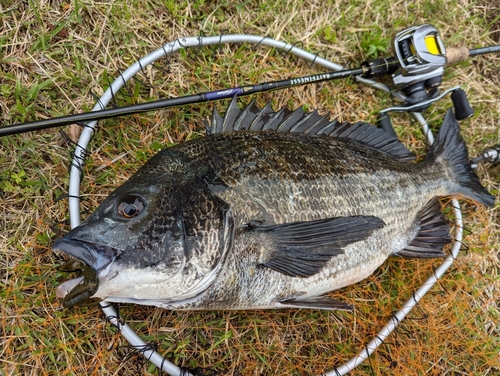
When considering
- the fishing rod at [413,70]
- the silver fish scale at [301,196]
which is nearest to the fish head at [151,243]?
the silver fish scale at [301,196]

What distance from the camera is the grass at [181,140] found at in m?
2.48

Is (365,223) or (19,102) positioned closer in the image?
(365,223)

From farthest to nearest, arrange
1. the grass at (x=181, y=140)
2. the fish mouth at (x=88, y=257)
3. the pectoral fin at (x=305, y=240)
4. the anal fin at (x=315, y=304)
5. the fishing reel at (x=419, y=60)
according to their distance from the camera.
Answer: the fishing reel at (x=419, y=60), the grass at (x=181, y=140), the anal fin at (x=315, y=304), the pectoral fin at (x=305, y=240), the fish mouth at (x=88, y=257)

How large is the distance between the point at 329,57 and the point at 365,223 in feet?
5.50

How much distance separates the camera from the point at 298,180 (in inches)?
88.1

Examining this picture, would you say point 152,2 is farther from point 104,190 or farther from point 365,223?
point 365,223

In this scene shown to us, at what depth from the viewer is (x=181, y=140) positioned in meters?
→ 2.78

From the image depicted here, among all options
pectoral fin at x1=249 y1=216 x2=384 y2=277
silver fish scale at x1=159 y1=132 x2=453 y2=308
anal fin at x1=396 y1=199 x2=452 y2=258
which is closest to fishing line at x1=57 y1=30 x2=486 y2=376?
anal fin at x1=396 y1=199 x2=452 y2=258

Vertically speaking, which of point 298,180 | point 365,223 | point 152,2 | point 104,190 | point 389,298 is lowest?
point 389,298

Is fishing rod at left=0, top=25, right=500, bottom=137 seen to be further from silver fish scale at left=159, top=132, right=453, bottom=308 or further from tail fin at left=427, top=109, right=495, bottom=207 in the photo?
silver fish scale at left=159, top=132, right=453, bottom=308

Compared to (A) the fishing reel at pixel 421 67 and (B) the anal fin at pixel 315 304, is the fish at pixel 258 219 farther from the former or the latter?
(A) the fishing reel at pixel 421 67

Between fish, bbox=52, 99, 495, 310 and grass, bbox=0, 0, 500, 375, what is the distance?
0.49 metres

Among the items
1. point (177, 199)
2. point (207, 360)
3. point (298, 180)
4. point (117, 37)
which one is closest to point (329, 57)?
point (298, 180)

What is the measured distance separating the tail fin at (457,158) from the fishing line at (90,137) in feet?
0.56
